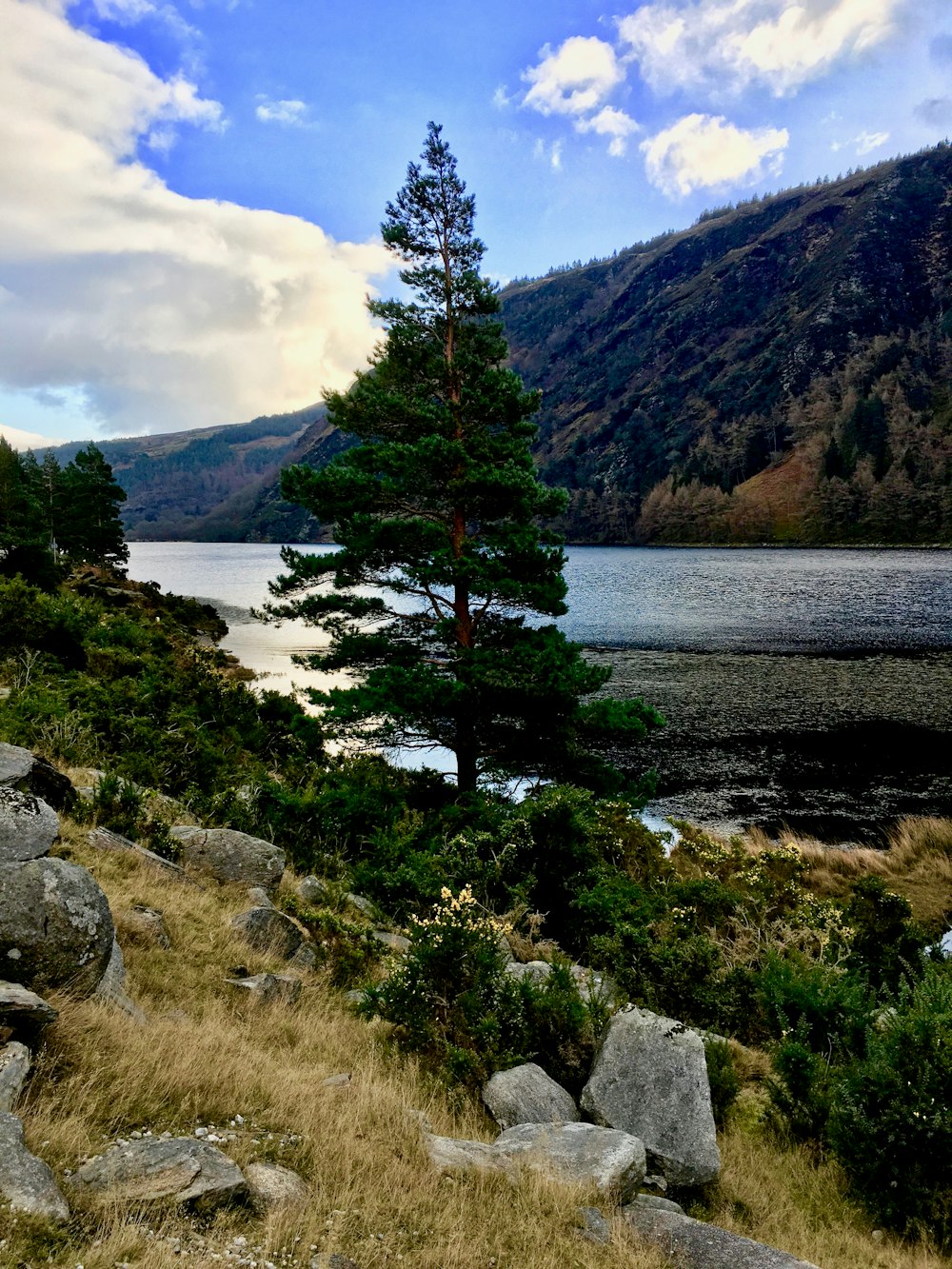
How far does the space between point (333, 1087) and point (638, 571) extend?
10263 cm

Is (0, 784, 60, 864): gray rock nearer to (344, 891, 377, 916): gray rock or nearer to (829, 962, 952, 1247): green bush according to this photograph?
(344, 891, 377, 916): gray rock

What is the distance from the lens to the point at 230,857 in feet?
33.8

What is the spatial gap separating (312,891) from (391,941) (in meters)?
1.68

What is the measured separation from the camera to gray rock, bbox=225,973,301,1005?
275 inches

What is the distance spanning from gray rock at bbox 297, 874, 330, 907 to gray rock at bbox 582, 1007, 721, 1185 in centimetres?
550

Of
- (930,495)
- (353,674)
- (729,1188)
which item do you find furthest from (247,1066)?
(930,495)

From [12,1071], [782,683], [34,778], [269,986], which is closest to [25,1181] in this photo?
[12,1071]

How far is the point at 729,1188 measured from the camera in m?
5.88

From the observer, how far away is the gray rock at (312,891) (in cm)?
1079

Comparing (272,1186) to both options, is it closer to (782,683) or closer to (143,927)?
(143,927)

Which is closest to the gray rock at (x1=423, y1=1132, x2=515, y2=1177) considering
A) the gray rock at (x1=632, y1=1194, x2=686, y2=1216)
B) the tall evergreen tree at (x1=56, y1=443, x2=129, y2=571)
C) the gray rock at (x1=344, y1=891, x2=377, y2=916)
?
the gray rock at (x1=632, y1=1194, x2=686, y2=1216)

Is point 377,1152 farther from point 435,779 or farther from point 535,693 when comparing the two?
point 435,779

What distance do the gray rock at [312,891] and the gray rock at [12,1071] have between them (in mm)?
6383

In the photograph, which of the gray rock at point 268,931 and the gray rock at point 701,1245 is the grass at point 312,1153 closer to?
the gray rock at point 701,1245
